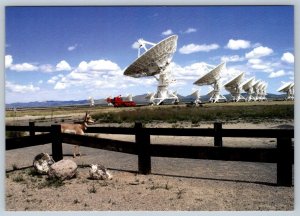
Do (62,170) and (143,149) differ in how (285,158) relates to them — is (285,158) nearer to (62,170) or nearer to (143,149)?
(143,149)

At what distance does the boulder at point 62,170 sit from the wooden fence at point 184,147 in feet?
2.30

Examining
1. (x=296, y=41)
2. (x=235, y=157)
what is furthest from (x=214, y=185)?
(x=296, y=41)

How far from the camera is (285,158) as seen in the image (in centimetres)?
621

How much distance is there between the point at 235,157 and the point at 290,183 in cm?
95

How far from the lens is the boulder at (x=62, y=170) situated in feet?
22.9

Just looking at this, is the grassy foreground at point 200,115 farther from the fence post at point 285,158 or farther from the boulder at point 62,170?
the fence post at point 285,158

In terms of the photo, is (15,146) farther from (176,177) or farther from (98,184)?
(176,177)

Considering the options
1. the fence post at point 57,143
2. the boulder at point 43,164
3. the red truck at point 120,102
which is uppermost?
the red truck at point 120,102

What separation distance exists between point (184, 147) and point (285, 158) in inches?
61.9

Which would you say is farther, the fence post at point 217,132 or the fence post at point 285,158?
the fence post at point 217,132

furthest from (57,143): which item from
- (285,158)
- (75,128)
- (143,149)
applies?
(285,158)

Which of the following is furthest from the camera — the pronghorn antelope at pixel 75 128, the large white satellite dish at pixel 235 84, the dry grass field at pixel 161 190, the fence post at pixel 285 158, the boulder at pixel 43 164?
the large white satellite dish at pixel 235 84

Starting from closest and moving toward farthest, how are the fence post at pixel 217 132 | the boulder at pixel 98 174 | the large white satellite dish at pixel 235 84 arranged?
the boulder at pixel 98 174, the fence post at pixel 217 132, the large white satellite dish at pixel 235 84

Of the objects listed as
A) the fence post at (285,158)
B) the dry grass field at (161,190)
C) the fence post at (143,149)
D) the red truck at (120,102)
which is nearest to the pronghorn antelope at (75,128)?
the dry grass field at (161,190)
